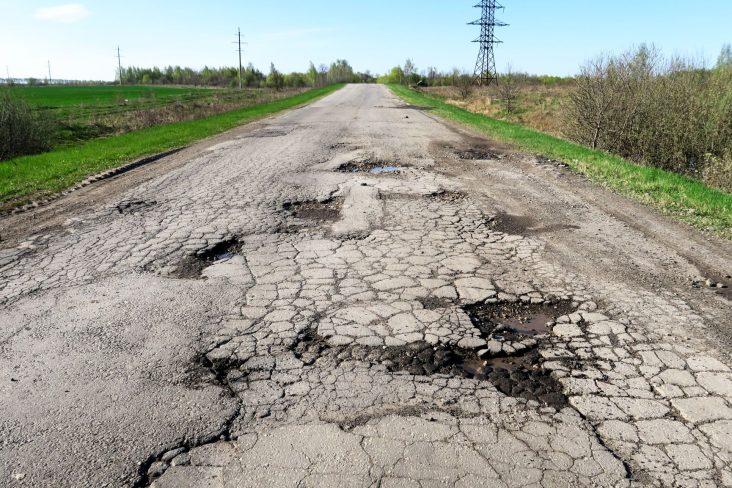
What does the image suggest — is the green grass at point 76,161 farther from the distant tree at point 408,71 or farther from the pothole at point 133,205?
the distant tree at point 408,71

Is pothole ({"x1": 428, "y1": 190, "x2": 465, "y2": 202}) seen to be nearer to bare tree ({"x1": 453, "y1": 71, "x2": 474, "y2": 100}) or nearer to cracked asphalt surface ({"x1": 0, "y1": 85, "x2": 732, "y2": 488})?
cracked asphalt surface ({"x1": 0, "y1": 85, "x2": 732, "y2": 488})

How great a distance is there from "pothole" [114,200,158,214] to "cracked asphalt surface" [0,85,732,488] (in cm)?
22

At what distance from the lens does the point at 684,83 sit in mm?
12852

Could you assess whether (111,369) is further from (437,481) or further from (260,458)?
(437,481)

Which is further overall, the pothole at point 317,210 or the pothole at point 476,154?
the pothole at point 476,154

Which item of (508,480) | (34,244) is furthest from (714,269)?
(34,244)

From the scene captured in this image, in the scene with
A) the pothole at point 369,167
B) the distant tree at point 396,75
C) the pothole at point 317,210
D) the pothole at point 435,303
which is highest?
the distant tree at point 396,75

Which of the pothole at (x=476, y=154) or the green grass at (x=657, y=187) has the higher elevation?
the pothole at (x=476, y=154)

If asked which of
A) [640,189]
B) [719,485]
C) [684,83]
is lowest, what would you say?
[719,485]

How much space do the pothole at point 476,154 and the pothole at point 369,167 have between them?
2054 millimetres

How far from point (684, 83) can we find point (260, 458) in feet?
46.3

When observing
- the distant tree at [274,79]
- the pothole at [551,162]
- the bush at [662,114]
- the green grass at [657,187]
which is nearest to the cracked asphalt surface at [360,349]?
the green grass at [657,187]

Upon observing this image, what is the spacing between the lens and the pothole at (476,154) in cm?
1167

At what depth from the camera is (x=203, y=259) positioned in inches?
213
